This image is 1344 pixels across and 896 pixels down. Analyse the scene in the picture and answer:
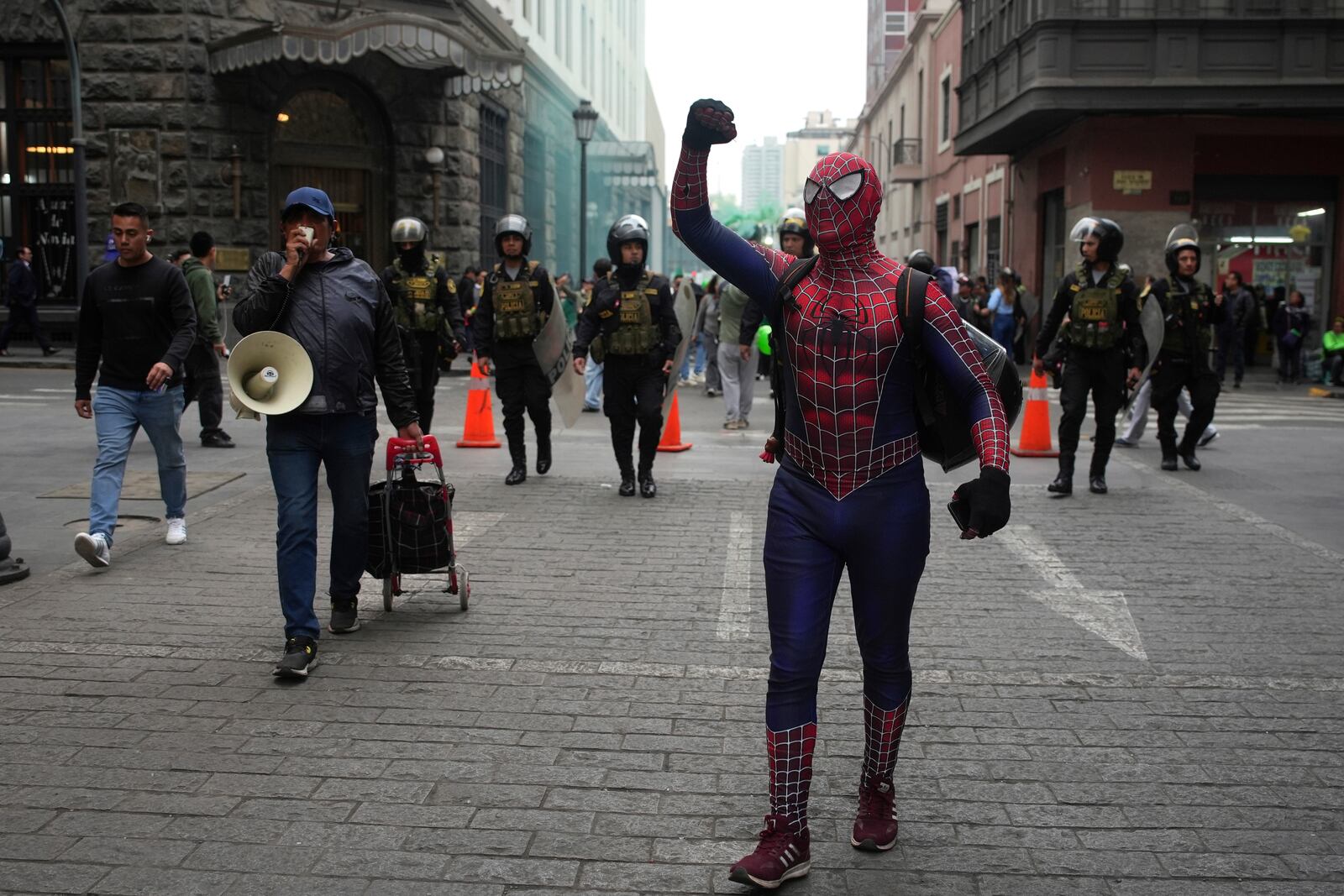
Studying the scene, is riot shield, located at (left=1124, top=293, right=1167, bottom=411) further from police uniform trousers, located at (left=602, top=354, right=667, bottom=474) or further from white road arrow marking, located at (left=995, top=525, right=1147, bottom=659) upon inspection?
police uniform trousers, located at (left=602, top=354, right=667, bottom=474)

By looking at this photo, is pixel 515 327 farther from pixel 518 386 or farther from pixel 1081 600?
pixel 1081 600

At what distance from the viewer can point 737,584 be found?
7160mm

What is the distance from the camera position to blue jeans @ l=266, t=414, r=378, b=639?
5410 mm

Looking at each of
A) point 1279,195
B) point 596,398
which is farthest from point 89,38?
point 1279,195

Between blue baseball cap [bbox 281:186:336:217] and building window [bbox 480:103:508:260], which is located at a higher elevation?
building window [bbox 480:103:508:260]

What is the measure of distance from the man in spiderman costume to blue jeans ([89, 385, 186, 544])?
469 cm

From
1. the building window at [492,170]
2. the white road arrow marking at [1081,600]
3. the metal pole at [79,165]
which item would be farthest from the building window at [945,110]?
the white road arrow marking at [1081,600]

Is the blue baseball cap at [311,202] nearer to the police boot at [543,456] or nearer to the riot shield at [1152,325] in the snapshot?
the police boot at [543,456]

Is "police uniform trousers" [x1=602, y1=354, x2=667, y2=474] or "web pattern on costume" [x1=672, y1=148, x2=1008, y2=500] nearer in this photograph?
"web pattern on costume" [x1=672, y1=148, x2=1008, y2=500]

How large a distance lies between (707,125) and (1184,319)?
29.3 ft

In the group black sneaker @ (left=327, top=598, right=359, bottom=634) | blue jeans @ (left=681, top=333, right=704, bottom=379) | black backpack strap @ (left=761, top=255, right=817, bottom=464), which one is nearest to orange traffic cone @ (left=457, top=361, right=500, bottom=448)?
black sneaker @ (left=327, top=598, right=359, bottom=634)

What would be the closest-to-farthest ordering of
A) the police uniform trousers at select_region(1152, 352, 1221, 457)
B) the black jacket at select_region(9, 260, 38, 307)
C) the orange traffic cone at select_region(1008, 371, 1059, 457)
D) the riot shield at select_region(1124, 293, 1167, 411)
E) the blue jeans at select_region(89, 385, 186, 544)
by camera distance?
the blue jeans at select_region(89, 385, 186, 544), the riot shield at select_region(1124, 293, 1167, 411), the police uniform trousers at select_region(1152, 352, 1221, 457), the orange traffic cone at select_region(1008, 371, 1059, 457), the black jacket at select_region(9, 260, 38, 307)

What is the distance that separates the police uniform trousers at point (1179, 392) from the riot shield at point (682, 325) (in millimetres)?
3993

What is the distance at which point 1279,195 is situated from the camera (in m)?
24.0
